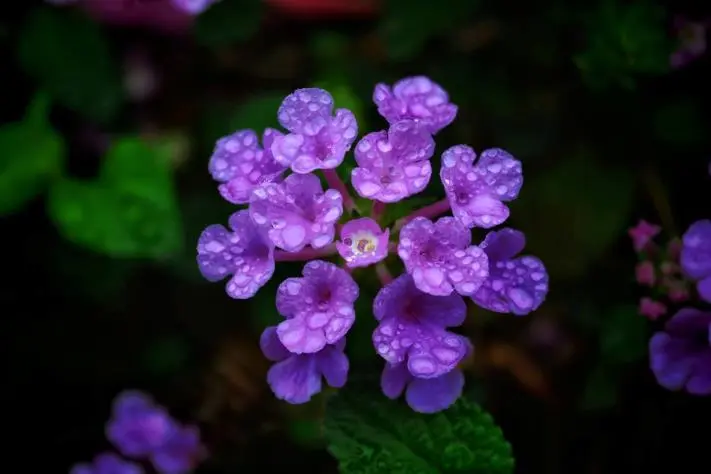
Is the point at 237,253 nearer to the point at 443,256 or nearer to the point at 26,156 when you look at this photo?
the point at 443,256

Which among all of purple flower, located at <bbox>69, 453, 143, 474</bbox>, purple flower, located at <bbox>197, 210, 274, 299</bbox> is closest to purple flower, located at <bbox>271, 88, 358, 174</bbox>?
purple flower, located at <bbox>197, 210, 274, 299</bbox>

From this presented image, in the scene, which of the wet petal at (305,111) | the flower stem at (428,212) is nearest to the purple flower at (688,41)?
the flower stem at (428,212)

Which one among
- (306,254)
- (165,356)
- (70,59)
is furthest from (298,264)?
(70,59)

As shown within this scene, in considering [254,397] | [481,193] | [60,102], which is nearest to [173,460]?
[254,397]

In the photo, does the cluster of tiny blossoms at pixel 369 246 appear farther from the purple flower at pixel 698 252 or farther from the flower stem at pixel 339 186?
the purple flower at pixel 698 252

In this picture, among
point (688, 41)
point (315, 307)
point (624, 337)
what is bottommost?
point (624, 337)

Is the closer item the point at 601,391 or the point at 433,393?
the point at 433,393

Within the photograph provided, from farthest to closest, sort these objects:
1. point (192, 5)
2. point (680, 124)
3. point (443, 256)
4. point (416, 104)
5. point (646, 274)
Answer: point (680, 124)
point (192, 5)
point (646, 274)
point (416, 104)
point (443, 256)
